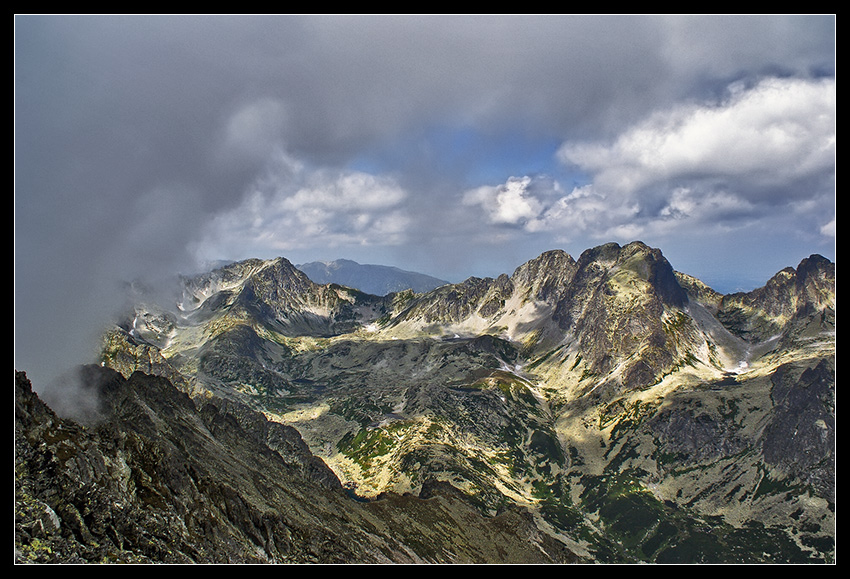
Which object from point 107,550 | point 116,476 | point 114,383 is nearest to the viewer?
point 107,550

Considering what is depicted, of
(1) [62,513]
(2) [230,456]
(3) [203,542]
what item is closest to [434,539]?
(2) [230,456]

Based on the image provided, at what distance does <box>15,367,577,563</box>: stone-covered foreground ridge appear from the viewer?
5834 cm

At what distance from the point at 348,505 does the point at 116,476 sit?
82.8 metres

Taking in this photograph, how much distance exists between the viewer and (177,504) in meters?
75.8

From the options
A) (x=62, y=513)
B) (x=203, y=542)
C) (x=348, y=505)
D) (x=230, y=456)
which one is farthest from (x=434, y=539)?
(x=62, y=513)

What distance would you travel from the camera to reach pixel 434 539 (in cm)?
14300

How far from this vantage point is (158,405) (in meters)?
143

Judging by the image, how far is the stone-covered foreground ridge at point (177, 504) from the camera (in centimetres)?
5834
